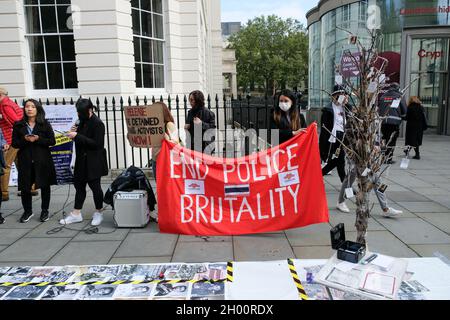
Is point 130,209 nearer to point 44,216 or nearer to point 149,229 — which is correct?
point 149,229

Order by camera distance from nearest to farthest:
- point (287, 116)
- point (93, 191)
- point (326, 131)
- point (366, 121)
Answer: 1. point (366, 121)
2. point (93, 191)
3. point (287, 116)
4. point (326, 131)

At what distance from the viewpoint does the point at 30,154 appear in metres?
5.80

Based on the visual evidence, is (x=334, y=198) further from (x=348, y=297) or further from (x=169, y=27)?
(x=169, y=27)

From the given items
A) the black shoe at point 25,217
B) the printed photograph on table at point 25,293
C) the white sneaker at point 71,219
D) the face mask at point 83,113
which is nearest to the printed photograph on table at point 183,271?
the printed photograph on table at point 25,293

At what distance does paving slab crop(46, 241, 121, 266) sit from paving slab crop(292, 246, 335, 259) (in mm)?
2225

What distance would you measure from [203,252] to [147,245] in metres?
0.78

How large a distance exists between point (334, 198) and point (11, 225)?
5.28m

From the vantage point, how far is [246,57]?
53.3 m

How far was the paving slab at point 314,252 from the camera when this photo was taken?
4551mm

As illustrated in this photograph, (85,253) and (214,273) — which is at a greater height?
(214,273)

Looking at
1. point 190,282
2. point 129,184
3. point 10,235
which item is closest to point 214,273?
point 190,282

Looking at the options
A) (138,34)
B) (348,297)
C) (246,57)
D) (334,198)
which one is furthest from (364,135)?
(246,57)

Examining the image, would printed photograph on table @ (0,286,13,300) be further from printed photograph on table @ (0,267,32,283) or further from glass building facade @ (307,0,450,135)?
glass building facade @ (307,0,450,135)

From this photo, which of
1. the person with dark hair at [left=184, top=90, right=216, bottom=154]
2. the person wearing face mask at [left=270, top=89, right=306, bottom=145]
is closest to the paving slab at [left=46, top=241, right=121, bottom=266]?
the person with dark hair at [left=184, top=90, right=216, bottom=154]
